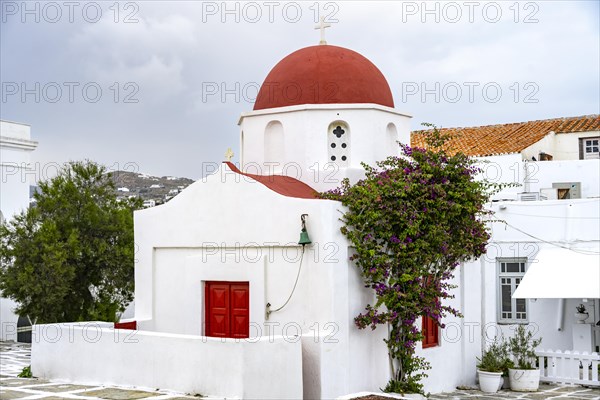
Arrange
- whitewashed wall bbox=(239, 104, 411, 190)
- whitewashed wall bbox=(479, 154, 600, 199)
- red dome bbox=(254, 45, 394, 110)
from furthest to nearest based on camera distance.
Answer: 1. whitewashed wall bbox=(479, 154, 600, 199)
2. red dome bbox=(254, 45, 394, 110)
3. whitewashed wall bbox=(239, 104, 411, 190)

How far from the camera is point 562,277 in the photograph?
19766mm

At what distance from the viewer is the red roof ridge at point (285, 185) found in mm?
15484

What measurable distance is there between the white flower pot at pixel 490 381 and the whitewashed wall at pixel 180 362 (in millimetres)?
6381

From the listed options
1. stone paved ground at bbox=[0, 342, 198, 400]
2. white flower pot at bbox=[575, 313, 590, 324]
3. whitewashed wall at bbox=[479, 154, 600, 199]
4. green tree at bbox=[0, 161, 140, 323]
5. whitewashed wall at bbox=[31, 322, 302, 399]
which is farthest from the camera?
whitewashed wall at bbox=[479, 154, 600, 199]

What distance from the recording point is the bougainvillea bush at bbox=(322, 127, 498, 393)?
1458 centimetres

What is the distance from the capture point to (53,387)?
46.7 feet

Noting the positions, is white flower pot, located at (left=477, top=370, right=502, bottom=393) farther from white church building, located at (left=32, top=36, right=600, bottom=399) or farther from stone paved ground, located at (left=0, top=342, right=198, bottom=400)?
stone paved ground, located at (left=0, top=342, right=198, bottom=400)

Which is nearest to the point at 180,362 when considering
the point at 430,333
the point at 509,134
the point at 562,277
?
the point at 430,333

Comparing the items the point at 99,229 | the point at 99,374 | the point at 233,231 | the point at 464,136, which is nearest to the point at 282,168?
the point at 233,231

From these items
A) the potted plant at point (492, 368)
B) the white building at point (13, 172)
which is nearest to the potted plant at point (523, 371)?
the potted plant at point (492, 368)

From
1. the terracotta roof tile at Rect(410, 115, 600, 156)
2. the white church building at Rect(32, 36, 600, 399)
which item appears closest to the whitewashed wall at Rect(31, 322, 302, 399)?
the white church building at Rect(32, 36, 600, 399)

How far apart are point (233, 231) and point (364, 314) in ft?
10.3

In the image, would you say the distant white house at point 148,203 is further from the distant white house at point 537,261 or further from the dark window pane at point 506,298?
the dark window pane at point 506,298

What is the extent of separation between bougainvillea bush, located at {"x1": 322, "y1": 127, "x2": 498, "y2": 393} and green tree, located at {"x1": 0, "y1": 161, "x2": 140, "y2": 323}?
11178 mm
